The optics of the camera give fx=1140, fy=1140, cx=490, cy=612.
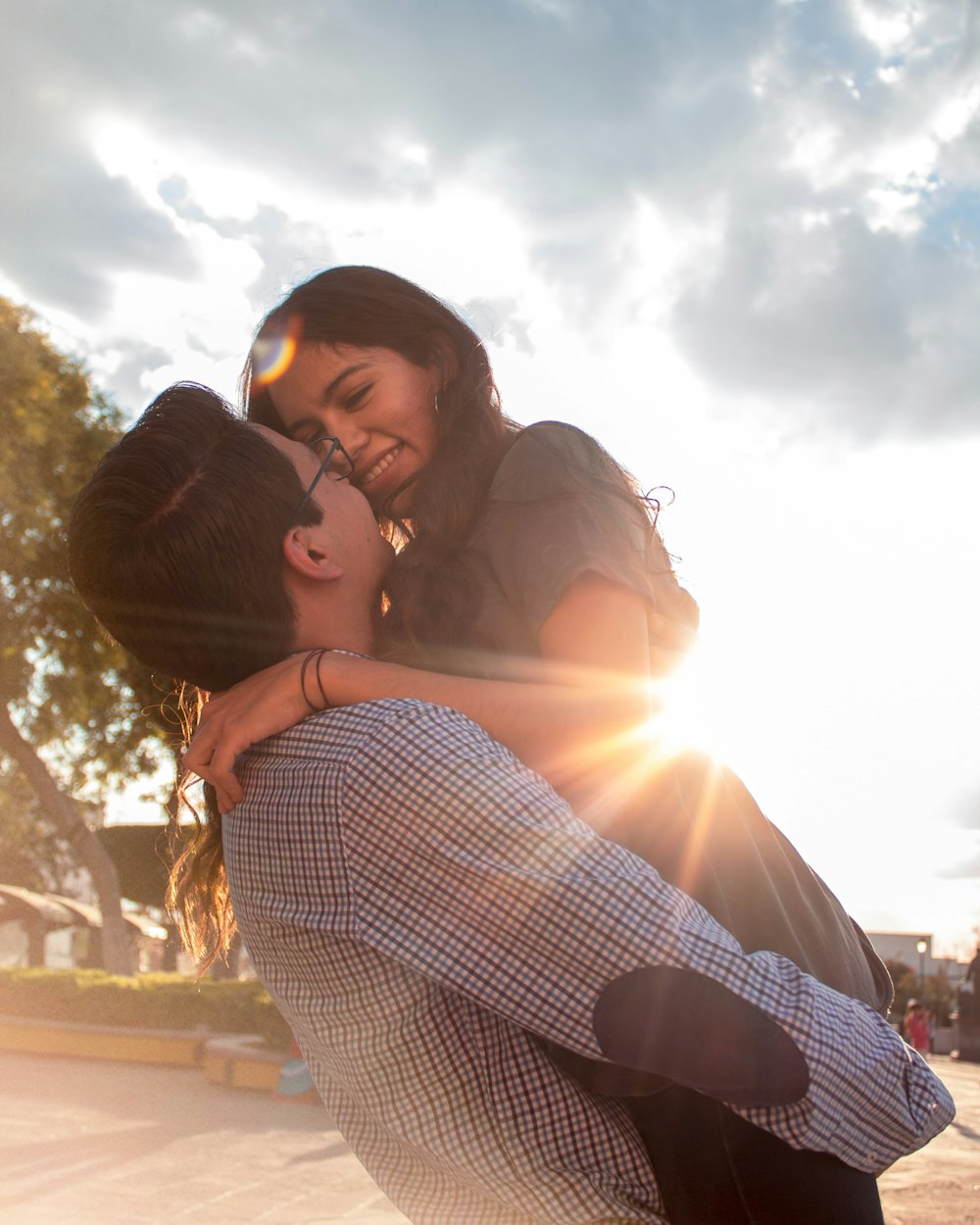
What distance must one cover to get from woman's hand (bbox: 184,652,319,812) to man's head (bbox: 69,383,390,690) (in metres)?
0.09

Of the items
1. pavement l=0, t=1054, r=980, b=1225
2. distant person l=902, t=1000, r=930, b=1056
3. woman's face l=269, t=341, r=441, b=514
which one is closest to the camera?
woman's face l=269, t=341, r=441, b=514

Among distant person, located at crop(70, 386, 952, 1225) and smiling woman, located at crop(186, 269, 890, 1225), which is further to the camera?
smiling woman, located at crop(186, 269, 890, 1225)

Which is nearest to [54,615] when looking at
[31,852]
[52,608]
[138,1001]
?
[52,608]

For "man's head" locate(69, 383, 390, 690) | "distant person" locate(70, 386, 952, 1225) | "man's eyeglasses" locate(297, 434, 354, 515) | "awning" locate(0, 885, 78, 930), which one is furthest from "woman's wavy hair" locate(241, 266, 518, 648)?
"awning" locate(0, 885, 78, 930)

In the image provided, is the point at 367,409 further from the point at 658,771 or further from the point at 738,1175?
the point at 738,1175

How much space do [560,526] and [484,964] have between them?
84 centimetres

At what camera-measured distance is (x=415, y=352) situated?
2.98m

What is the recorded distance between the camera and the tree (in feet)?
52.3

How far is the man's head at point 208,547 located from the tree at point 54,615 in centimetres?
1447

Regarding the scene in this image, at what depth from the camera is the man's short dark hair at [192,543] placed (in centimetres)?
184

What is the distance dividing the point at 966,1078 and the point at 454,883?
23.7 metres

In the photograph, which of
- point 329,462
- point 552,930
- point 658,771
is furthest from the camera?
point 329,462

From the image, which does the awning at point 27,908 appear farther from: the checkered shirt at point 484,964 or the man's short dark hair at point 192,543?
the checkered shirt at point 484,964

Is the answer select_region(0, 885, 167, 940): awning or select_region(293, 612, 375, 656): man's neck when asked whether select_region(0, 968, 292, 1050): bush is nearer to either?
select_region(0, 885, 167, 940): awning
